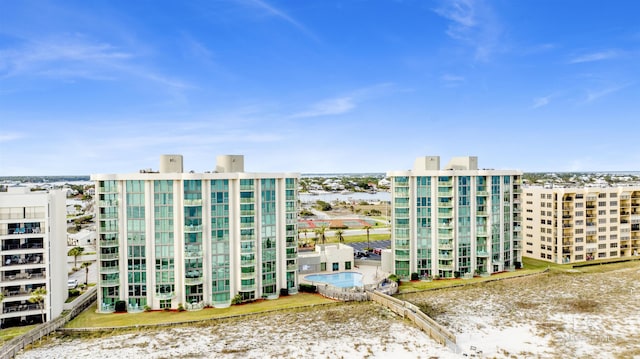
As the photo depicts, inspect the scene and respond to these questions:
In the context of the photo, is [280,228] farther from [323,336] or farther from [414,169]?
[414,169]

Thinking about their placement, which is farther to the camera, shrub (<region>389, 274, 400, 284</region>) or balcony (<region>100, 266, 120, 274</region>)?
shrub (<region>389, 274, 400, 284</region>)

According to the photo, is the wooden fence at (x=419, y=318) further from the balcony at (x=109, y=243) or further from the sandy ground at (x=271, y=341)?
the balcony at (x=109, y=243)

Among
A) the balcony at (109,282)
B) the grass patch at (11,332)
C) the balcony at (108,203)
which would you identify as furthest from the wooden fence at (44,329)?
the balcony at (108,203)

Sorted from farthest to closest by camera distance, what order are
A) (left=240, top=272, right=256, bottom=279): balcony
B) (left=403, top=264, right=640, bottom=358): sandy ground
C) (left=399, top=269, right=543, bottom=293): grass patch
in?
(left=399, top=269, right=543, bottom=293): grass patch
(left=240, top=272, right=256, bottom=279): balcony
(left=403, top=264, right=640, bottom=358): sandy ground

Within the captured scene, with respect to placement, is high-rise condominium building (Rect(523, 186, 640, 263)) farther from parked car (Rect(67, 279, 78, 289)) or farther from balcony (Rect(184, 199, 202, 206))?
parked car (Rect(67, 279, 78, 289))

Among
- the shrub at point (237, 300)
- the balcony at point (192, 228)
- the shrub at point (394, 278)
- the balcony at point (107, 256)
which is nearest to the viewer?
the balcony at point (107, 256)

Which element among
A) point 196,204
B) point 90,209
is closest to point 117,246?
point 196,204

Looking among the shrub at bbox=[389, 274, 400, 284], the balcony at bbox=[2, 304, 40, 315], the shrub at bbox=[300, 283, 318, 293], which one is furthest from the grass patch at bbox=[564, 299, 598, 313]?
the balcony at bbox=[2, 304, 40, 315]
